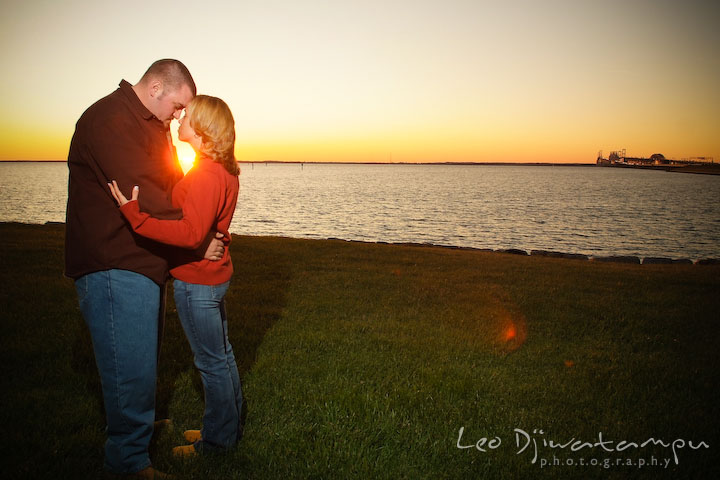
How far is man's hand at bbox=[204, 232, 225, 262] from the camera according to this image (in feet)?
9.98

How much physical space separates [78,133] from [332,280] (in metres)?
8.01

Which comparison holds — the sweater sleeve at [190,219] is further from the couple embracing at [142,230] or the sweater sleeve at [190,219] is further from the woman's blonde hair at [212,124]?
the woman's blonde hair at [212,124]

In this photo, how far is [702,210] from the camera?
159ft

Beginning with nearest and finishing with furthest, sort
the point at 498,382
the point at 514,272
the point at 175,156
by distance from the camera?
the point at 175,156, the point at 498,382, the point at 514,272

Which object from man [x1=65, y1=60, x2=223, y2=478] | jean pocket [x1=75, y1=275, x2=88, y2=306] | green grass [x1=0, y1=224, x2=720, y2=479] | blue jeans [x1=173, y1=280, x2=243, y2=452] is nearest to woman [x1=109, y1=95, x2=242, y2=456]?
blue jeans [x1=173, y1=280, x2=243, y2=452]

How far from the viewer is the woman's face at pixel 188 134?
2.95m

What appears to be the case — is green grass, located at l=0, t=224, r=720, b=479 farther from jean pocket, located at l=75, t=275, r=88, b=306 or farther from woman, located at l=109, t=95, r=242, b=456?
jean pocket, located at l=75, t=275, r=88, b=306

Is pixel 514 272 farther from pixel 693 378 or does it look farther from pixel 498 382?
pixel 498 382

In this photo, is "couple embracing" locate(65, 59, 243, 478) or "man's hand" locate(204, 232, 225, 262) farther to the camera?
"man's hand" locate(204, 232, 225, 262)

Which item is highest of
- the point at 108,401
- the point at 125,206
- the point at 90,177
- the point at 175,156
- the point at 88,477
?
the point at 175,156

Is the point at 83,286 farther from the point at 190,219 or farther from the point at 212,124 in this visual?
the point at 212,124

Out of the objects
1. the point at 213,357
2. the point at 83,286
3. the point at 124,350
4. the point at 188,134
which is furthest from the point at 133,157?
the point at 213,357

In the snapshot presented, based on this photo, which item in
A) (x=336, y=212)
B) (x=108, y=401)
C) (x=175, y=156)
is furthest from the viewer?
(x=336, y=212)

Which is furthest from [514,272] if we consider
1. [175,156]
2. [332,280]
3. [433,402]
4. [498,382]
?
[175,156]
